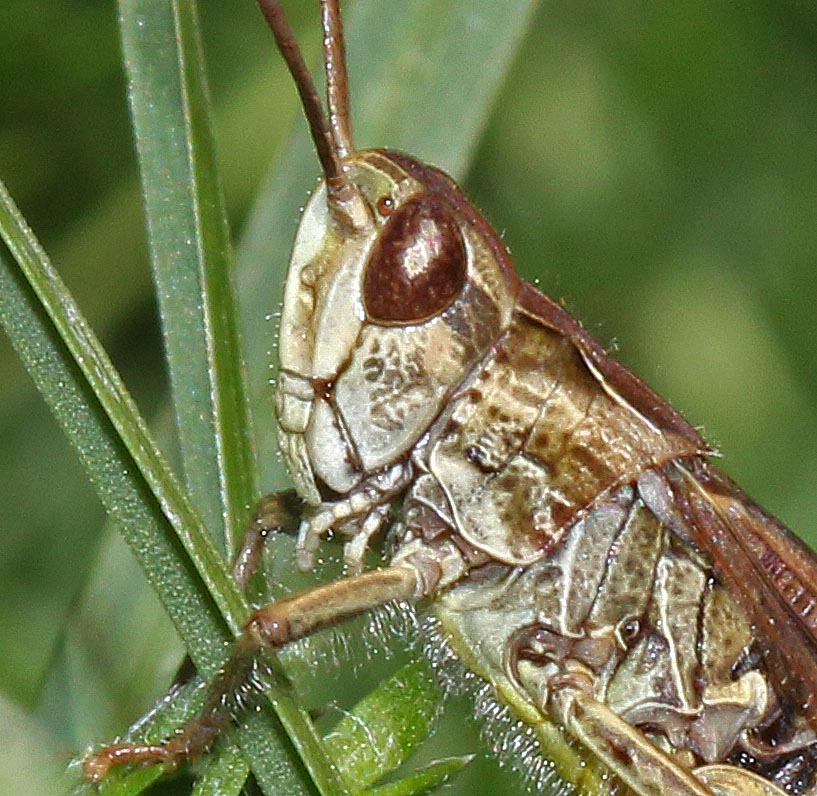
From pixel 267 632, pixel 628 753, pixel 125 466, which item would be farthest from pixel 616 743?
pixel 125 466

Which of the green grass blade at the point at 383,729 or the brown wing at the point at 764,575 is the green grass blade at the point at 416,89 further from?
the green grass blade at the point at 383,729

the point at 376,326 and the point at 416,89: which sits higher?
the point at 416,89

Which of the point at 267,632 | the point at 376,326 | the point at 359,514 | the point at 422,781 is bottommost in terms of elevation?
the point at 422,781

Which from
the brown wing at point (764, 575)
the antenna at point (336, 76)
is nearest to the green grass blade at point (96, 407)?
the antenna at point (336, 76)

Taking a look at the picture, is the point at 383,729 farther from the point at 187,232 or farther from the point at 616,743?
the point at 187,232

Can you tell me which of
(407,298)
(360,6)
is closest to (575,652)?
(407,298)

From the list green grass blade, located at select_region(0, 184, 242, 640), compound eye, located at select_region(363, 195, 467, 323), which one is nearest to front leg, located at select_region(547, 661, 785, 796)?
compound eye, located at select_region(363, 195, 467, 323)
